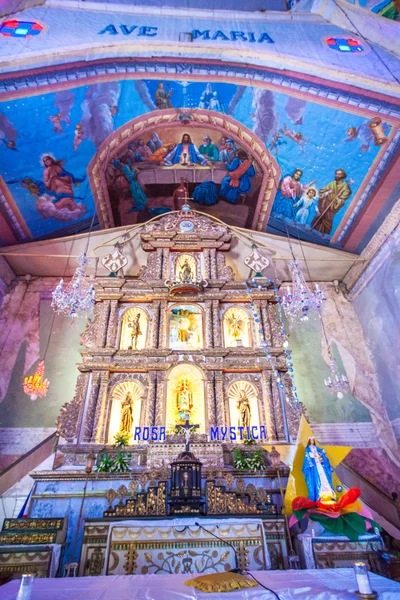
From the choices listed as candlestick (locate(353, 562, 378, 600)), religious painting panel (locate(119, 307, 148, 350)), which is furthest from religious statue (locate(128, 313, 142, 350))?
candlestick (locate(353, 562, 378, 600))

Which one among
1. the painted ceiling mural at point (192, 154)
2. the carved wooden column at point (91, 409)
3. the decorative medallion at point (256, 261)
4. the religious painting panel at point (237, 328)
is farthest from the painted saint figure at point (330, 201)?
the carved wooden column at point (91, 409)

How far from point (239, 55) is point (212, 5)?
315 centimetres

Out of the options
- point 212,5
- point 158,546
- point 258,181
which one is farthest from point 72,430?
point 212,5

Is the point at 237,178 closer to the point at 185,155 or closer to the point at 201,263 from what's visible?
the point at 185,155

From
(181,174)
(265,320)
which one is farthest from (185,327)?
(181,174)

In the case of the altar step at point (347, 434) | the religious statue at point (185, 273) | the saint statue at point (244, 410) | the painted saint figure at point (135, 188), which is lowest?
the altar step at point (347, 434)

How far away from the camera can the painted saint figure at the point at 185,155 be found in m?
12.9

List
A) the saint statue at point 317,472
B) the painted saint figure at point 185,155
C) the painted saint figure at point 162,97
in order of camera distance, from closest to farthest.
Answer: the saint statue at point 317,472
the painted saint figure at point 162,97
the painted saint figure at point 185,155

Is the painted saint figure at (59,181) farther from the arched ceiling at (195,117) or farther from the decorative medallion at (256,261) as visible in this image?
the decorative medallion at (256,261)

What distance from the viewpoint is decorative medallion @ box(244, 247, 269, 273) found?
43.8ft

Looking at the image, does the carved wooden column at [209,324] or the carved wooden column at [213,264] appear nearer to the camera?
the carved wooden column at [209,324]

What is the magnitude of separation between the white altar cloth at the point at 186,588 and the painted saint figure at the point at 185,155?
1244 cm

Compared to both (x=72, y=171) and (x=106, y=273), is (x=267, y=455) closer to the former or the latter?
(x=106, y=273)

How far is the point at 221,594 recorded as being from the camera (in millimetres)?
3189
